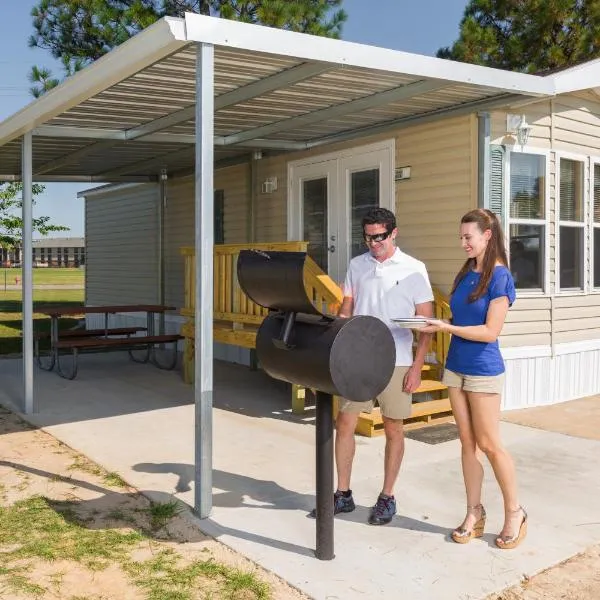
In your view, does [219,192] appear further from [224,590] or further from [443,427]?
[224,590]

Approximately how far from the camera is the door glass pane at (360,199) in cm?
787

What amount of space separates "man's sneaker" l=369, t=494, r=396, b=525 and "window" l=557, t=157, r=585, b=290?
13.4 feet

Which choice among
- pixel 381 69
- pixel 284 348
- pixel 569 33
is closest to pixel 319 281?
pixel 381 69

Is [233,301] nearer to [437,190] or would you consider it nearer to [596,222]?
[437,190]

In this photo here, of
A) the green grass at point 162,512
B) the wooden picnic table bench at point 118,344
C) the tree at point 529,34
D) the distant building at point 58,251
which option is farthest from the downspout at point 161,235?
the distant building at point 58,251

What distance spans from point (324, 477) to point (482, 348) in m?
0.96

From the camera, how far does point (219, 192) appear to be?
10.6m

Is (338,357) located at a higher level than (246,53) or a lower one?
lower

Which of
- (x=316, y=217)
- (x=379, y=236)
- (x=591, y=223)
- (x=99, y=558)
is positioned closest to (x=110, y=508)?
(x=99, y=558)

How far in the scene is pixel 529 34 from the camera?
18.0m

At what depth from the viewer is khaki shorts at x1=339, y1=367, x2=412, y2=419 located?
12.8 ft

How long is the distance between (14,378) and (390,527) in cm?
616

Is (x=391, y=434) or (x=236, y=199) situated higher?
(x=236, y=199)

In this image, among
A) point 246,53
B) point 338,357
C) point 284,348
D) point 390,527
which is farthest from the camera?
point 246,53
